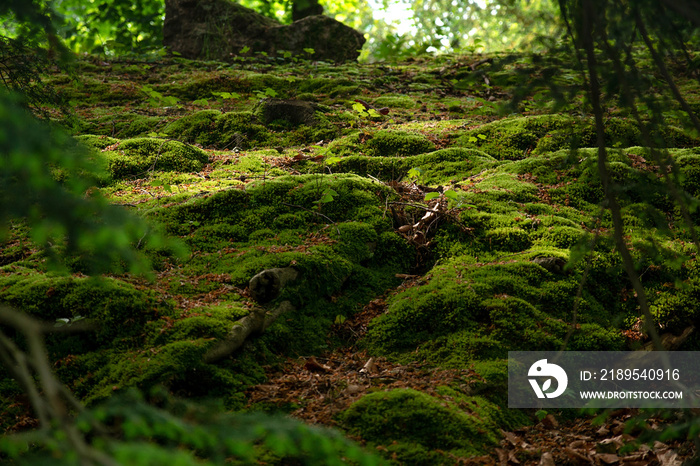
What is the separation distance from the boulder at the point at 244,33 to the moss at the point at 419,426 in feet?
41.4

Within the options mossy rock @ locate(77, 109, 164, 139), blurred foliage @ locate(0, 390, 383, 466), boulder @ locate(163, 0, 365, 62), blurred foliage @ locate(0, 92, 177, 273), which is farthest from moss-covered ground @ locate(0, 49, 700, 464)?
boulder @ locate(163, 0, 365, 62)

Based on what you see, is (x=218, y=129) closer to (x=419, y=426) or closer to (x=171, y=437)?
(x=419, y=426)

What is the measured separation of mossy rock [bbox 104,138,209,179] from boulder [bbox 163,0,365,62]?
7.73m

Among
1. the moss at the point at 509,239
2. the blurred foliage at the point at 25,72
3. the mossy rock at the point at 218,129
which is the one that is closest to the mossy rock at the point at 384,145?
the mossy rock at the point at 218,129

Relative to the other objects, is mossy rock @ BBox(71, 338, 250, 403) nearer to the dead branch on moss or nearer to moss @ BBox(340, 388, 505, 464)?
the dead branch on moss

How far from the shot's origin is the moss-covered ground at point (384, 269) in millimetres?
3326

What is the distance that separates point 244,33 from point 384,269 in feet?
39.0

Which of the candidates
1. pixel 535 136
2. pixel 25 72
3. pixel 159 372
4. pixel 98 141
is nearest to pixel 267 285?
pixel 159 372

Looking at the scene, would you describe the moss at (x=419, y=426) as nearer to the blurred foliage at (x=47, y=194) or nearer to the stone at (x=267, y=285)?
the stone at (x=267, y=285)

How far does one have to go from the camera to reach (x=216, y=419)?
57.8 inches

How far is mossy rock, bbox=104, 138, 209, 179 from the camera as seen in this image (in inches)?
270

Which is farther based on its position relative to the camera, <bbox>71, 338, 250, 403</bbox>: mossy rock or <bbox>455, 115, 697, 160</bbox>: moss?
<bbox>455, 115, 697, 160</bbox>: moss

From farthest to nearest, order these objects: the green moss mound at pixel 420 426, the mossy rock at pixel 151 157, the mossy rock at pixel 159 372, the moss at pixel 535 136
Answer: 1. the moss at pixel 535 136
2. the mossy rock at pixel 151 157
3. the mossy rock at pixel 159 372
4. the green moss mound at pixel 420 426

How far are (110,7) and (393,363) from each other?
617 inches
